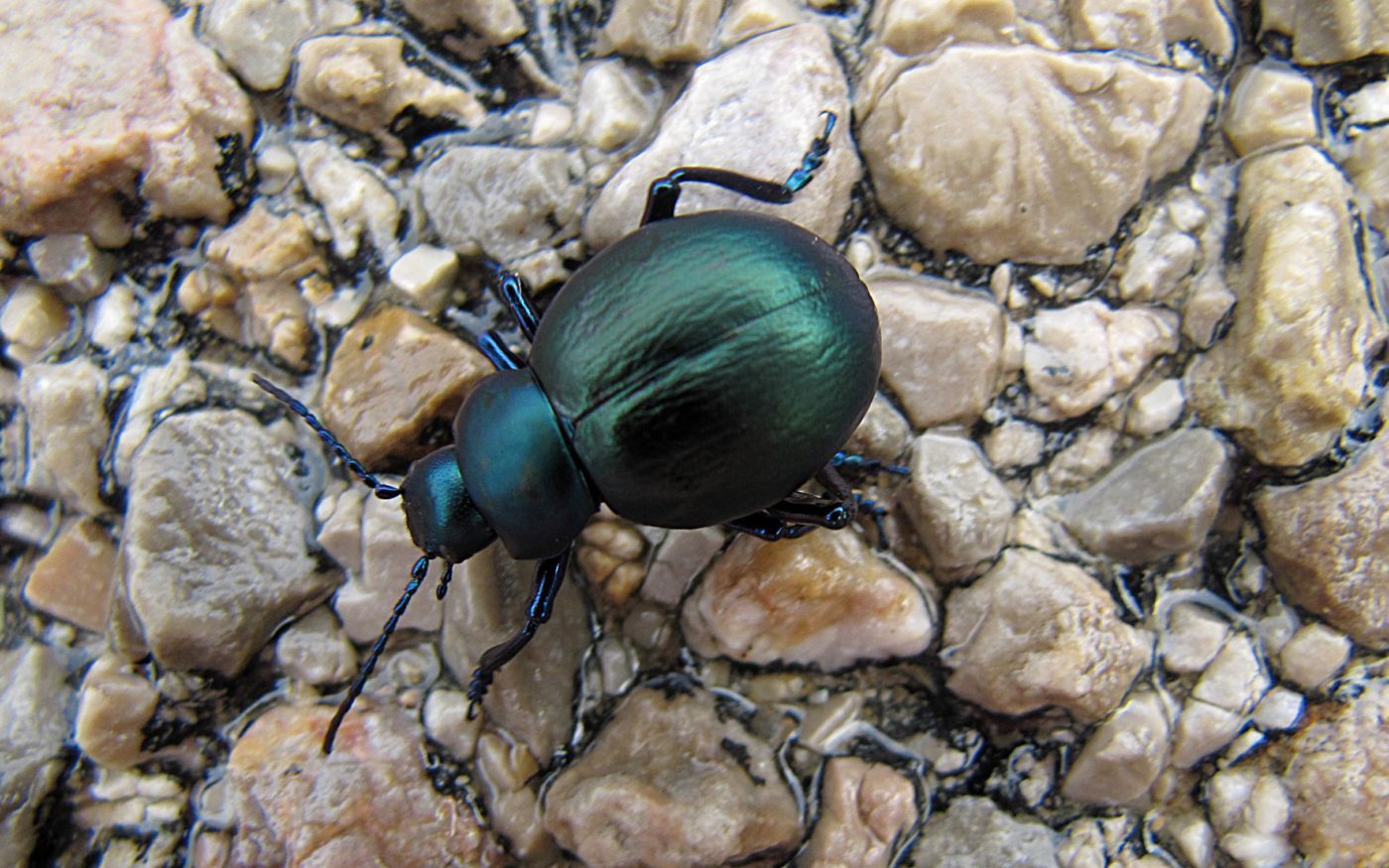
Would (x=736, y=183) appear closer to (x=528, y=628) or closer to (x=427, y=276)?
(x=427, y=276)

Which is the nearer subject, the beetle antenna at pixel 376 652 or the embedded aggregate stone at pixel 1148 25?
the beetle antenna at pixel 376 652

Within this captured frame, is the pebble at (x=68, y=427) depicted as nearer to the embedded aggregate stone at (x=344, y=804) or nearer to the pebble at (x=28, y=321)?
the pebble at (x=28, y=321)

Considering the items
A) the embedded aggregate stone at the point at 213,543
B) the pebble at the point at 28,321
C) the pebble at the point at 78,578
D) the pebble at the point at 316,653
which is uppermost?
the pebble at the point at 28,321

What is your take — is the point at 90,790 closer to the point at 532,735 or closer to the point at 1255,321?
the point at 532,735

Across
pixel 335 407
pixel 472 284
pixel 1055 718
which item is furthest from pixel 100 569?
pixel 1055 718

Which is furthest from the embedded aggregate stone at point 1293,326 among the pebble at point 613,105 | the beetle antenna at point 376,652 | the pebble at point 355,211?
the pebble at point 355,211
